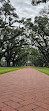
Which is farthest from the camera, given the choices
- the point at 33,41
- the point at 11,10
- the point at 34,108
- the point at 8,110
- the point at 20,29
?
the point at 33,41

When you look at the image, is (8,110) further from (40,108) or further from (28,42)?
(28,42)

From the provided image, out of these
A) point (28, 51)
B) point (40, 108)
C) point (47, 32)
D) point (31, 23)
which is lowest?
point (40, 108)

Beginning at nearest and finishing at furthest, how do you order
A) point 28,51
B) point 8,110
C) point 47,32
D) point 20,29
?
1. point 8,110
2. point 47,32
3. point 20,29
4. point 28,51

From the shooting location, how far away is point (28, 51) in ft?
140

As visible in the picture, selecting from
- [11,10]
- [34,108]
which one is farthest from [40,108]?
[11,10]

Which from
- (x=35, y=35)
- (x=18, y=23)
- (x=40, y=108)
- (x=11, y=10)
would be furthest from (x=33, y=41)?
(x=40, y=108)


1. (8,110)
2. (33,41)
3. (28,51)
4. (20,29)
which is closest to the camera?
(8,110)

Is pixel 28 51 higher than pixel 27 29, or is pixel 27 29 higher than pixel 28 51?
pixel 27 29

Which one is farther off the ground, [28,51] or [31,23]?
[31,23]

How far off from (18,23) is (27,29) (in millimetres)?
2798

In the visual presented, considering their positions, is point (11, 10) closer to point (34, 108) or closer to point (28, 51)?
point (34, 108)

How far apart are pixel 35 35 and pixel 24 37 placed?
3.64m

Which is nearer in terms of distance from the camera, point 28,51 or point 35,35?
point 35,35

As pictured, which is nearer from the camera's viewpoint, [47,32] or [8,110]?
[8,110]
